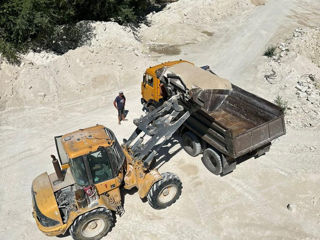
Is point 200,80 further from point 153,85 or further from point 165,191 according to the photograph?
point 153,85

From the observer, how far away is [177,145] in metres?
11.2

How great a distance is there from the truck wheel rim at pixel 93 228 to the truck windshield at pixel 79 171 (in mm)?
1125

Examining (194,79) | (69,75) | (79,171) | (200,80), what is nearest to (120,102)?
(194,79)

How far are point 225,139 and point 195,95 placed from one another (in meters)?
1.83

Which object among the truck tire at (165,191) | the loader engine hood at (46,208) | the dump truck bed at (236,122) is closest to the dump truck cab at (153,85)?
the dump truck bed at (236,122)

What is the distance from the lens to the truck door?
12.2 metres

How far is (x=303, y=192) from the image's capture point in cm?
878

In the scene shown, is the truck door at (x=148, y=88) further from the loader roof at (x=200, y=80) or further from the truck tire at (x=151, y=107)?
the loader roof at (x=200, y=80)

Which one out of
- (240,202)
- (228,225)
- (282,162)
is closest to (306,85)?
(282,162)

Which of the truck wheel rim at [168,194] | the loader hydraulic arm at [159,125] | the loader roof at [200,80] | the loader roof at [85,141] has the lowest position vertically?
the truck wheel rim at [168,194]

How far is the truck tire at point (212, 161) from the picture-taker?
9.32m

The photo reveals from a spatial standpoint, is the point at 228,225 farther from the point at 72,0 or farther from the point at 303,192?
the point at 72,0

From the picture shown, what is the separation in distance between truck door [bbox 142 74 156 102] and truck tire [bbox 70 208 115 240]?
6287 mm

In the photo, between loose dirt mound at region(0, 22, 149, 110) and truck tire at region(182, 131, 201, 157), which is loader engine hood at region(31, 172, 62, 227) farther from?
loose dirt mound at region(0, 22, 149, 110)
